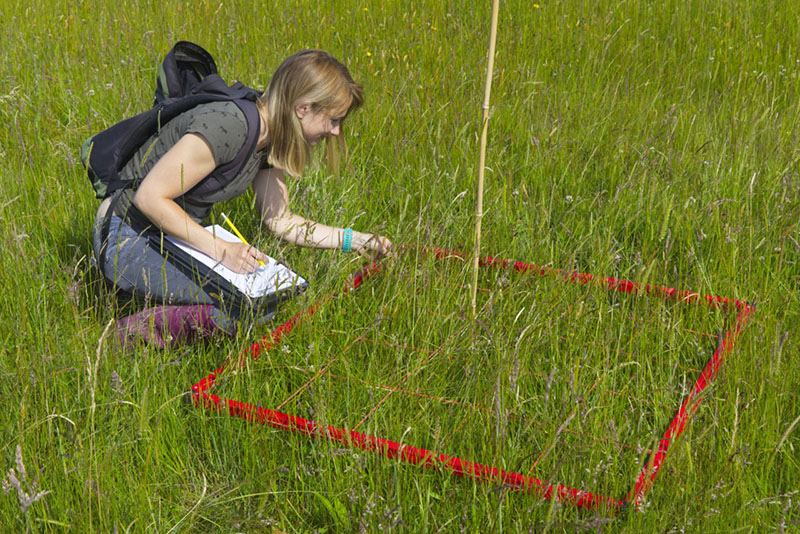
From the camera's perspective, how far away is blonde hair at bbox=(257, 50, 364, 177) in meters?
2.53

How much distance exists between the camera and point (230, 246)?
2.45m

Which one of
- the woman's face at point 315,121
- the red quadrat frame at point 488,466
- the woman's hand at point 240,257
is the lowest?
the red quadrat frame at point 488,466

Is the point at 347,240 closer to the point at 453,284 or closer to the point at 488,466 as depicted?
the point at 453,284

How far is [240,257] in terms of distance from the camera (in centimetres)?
243

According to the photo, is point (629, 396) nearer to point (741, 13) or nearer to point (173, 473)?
point (173, 473)

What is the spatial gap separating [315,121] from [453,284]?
693 millimetres

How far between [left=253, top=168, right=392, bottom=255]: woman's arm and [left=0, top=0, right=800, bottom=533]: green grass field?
0.06 metres

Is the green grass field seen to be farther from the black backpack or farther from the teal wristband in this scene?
the black backpack

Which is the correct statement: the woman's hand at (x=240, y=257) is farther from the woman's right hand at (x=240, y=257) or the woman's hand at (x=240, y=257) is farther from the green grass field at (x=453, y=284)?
the green grass field at (x=453, y=284)

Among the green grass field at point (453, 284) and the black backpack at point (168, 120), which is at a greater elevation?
the black backpack at point (168, 120)

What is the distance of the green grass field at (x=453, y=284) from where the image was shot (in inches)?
66.5

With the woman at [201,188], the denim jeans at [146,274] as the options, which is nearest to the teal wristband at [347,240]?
the woman at [201,188]

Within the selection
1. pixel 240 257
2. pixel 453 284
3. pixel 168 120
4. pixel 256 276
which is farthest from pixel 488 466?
pixel 168 120

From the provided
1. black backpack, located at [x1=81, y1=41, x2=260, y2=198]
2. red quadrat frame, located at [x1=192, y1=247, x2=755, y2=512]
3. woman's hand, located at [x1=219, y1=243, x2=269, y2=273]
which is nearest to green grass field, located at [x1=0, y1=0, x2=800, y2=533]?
red quadrat frame, located at [x1=192, y1=247, x2=755, y2=512]
